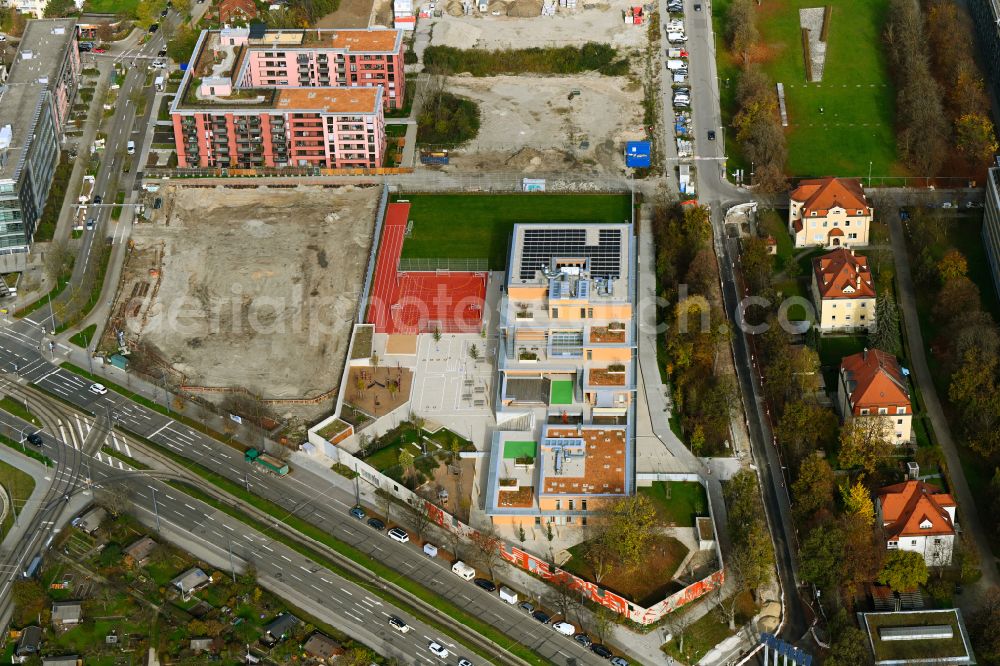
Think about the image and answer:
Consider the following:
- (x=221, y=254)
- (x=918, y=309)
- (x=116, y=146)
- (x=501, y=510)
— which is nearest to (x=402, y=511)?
(x=501, y=510)

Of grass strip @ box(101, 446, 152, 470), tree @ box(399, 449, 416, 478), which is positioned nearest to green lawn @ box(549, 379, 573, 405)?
tree @ box(399, 449, 416, 478)

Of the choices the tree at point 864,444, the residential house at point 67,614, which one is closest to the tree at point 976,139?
the tree at point 864,444

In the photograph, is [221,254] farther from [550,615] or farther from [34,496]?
[550,615]

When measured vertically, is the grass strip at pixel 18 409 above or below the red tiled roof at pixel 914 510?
below

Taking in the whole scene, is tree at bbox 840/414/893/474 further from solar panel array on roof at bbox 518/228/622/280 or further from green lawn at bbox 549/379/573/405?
solar panel array on roof at bbox 518/228/622/280

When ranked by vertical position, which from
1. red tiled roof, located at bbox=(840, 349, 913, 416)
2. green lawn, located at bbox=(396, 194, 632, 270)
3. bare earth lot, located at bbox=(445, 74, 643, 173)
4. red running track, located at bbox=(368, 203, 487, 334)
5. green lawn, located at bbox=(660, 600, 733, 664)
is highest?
red tiled roof, located at bbox=(840, 349, 913, 416)

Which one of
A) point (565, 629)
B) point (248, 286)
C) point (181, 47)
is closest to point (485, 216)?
point (248, 286)

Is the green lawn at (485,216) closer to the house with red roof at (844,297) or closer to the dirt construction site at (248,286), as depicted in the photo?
the dirt construction site at (248,286)
